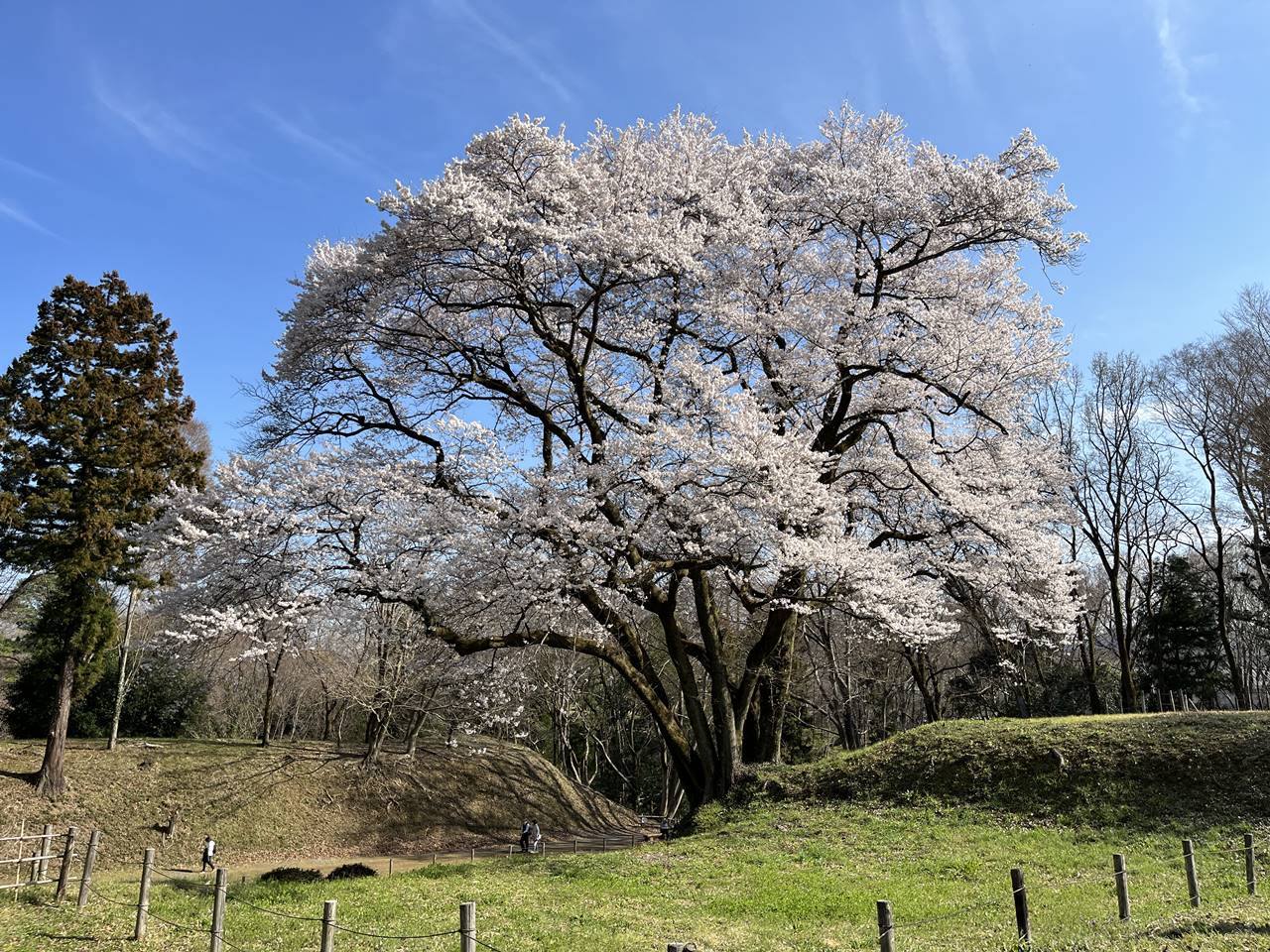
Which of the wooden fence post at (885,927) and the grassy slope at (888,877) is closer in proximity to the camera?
the wooden fence post at (885,927)

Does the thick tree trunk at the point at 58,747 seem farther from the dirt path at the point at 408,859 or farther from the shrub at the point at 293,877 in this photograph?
the shrub at the point at 293,877

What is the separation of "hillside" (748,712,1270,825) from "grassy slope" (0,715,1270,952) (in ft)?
0.14

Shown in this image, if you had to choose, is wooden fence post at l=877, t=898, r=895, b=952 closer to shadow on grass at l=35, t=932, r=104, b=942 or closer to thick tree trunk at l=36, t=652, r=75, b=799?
shadow on grass at l=35, t=932, r=104, b=942

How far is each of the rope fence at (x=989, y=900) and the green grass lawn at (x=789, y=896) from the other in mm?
51

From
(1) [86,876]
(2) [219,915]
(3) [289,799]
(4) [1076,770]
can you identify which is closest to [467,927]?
(2) [219,915]

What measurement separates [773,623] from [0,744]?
20069 millimetres

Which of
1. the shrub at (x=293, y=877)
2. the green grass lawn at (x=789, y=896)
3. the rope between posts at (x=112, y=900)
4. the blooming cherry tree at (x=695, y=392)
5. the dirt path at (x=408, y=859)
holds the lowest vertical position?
the dirt path at (x=408, y=859)

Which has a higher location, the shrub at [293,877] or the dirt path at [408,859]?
the shrub at [293,877]

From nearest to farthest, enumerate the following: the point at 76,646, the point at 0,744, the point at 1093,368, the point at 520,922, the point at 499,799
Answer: the point at 520,922 < the point at 76,646 < the point at 0,744 < the point at 499,799 < the point at 1093,368

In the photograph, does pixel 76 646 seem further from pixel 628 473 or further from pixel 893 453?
pixel 893 453

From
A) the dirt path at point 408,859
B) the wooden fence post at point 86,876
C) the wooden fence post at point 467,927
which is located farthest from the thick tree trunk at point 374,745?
the wooden fence post at point 467,927

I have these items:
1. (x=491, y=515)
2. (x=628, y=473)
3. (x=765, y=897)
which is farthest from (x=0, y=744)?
(x=765, y=897)

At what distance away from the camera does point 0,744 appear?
20531 millimetres

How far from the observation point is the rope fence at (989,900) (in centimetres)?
598
